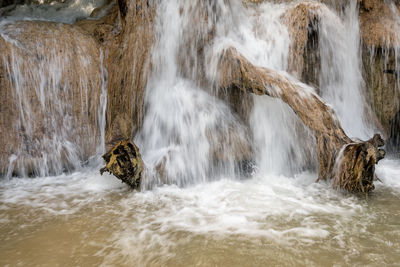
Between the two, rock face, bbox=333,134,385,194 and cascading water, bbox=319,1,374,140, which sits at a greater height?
cascading water, bbox=319,1,374,140

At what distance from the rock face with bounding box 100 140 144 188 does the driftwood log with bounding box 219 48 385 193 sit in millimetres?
1804

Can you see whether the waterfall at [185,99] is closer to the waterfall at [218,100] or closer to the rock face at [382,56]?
the waterfall at [218,100]

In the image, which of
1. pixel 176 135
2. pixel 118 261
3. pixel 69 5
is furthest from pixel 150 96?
pixel 69 5

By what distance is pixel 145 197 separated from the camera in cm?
393

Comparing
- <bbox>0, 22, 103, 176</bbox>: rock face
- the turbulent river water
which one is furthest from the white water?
<bbox>0, 22, 103, 176</bbox>: rock face

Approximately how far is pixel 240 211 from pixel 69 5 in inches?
275

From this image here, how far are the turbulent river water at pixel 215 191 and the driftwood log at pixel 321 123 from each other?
18cm

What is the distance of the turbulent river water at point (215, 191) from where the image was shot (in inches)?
103

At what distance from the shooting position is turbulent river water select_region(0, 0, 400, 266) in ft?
8.57

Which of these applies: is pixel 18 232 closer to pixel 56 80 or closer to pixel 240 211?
pixel 240 211

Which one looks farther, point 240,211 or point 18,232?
point 240,211

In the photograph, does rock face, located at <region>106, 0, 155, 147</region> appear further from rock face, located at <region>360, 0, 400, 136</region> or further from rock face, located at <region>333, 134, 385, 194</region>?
rock face, located at <region>360, 0, 400, 136</region>

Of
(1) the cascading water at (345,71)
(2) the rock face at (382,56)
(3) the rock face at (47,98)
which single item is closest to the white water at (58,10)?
(3) the rock face at (47,98)

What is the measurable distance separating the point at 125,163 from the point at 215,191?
119 centimetres
